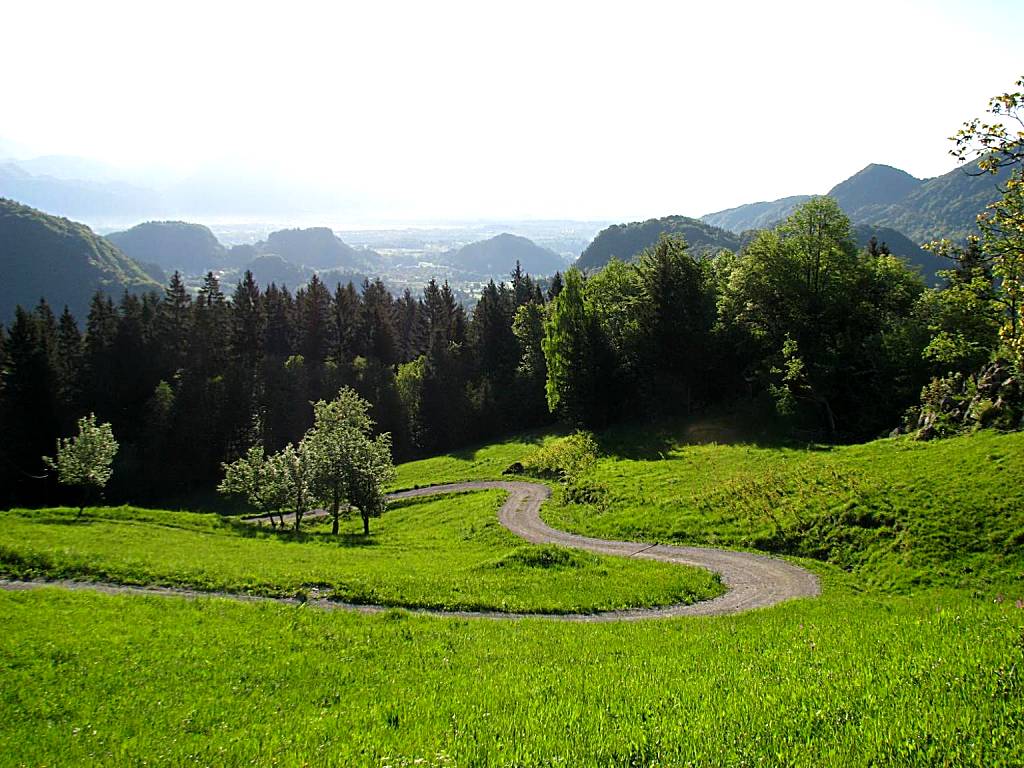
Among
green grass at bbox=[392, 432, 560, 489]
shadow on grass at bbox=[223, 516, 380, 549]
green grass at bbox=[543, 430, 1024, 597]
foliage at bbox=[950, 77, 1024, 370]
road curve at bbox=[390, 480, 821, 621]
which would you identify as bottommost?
green grass at bbox=[392, 432, 560, 489]

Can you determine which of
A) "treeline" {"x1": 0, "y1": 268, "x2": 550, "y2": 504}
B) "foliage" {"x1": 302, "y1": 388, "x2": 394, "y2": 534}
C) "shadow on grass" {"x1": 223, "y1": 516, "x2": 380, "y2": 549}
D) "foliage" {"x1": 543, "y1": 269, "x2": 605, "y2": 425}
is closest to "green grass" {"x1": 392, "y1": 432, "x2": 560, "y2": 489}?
"foliage" {"x1": 543, "y1": 269, "x2": 605, "y2": 425}

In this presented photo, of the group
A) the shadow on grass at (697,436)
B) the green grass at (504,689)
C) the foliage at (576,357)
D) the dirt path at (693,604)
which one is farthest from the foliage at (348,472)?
the foliage at (576,357)

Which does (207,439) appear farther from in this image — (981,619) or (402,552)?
(981,619)

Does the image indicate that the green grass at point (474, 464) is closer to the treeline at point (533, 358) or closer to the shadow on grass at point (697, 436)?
the treeline at point (533, 358)

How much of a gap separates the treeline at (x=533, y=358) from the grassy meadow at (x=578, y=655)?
10.6 meters

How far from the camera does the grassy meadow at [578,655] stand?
823 cm

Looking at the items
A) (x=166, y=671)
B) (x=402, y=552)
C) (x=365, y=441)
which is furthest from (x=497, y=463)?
(x=166, y=671)

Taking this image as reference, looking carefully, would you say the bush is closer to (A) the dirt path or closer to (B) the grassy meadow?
(A) the dirt path

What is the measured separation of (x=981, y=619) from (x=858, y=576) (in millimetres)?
14004

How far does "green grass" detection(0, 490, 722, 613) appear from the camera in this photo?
2414 cm

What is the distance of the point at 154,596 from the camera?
73.5ft

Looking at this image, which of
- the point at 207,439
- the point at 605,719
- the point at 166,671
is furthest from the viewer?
the point at 207,439

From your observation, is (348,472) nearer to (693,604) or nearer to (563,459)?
(563,459)

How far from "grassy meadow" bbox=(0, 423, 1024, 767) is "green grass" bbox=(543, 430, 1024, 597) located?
0.13 m
